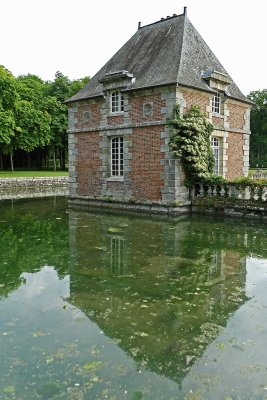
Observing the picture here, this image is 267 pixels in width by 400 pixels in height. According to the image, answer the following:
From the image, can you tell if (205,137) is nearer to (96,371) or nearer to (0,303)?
(0,303)

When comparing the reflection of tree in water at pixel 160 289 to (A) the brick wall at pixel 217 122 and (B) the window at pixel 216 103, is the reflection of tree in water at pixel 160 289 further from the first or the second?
(B) the window at pixel 216 103

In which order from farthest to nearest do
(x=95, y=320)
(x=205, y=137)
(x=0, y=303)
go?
(x=205, y=137) → (x=0, y=303) → (x=95, y=320)

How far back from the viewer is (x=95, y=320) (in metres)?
5.10

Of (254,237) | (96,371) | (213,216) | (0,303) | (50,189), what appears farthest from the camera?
(50,189)

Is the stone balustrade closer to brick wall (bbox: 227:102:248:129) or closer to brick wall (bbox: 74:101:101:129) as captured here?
brick wall (bbox: 227:102:248:129)

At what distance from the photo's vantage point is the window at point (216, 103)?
17078mm

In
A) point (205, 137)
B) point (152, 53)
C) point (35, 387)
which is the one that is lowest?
point (35, 387)

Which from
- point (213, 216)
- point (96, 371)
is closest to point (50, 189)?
point (213, 216)

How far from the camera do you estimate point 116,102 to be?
682 inches

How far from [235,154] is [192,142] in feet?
14.9

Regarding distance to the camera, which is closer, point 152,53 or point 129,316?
point 129,316

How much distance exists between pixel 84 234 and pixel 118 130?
24.0 ft

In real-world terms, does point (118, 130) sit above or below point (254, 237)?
above

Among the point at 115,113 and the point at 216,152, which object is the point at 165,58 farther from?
the point at 216,152
